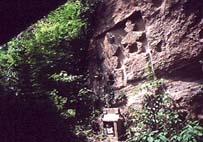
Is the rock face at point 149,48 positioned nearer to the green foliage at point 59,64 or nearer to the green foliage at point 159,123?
the green foliage at point 159,123

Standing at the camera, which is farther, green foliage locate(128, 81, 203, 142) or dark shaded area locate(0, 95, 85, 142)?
dark shaded area locate(0, 95, 85, 142)

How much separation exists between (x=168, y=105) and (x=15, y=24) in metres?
4.33

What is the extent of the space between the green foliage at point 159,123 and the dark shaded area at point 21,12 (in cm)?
337

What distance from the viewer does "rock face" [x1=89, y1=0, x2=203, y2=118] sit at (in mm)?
7613

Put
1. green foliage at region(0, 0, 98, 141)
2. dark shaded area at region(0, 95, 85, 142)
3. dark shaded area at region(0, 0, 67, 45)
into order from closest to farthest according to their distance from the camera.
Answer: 1. dark shaded area at region(0, 0, 67, 45)
2. dark shaded area at region(0, 95, 85, 142)
3. green foliage at region(0, 0, 98, 141)

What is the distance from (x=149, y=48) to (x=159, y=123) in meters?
2.01

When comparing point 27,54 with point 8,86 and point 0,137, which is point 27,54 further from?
point 0,137

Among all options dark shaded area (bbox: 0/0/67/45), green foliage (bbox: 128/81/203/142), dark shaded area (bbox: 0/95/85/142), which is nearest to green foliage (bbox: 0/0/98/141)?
dark shaded area (bbox: 0/95/85/142)

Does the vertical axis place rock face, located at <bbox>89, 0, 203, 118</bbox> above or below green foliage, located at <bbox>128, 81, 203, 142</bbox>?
above

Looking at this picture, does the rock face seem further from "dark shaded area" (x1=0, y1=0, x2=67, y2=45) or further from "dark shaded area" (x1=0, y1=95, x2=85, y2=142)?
"dark shaded area" (x1=0, y1=0, x2=67, y2=45)

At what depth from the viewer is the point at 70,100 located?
930cm

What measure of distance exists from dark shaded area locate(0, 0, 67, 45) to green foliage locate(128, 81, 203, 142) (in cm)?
337

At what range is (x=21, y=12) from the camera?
171 inches

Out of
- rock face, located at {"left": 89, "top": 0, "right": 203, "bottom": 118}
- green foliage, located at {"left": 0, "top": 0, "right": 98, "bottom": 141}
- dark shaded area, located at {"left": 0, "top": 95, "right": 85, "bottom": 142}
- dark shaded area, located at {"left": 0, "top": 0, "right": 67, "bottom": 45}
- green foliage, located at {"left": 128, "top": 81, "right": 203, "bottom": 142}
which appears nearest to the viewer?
dark shaded area, located at {"left": 0, "top": 0, "right": 67, "bottom": 45}
